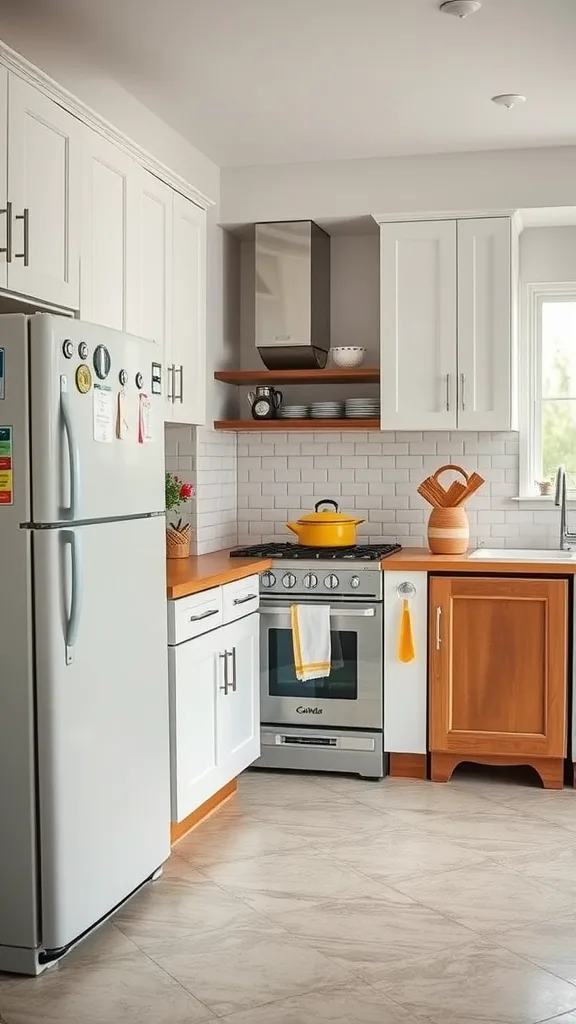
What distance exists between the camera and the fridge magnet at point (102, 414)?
10.2 ft

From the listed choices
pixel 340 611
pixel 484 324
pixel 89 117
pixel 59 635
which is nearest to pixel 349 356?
pixel 484 324

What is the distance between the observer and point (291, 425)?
5.35 m

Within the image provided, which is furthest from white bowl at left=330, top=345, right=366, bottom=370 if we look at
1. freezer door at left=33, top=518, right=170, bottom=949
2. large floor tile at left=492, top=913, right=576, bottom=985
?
large floor tile at left=492, top=913, right=576, bottom=985

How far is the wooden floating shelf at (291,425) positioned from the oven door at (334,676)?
0.93m

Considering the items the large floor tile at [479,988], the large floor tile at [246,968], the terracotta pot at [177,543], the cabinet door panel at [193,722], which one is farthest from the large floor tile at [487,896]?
the terracotta pot at [177,543]

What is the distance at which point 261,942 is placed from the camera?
3.18 meters

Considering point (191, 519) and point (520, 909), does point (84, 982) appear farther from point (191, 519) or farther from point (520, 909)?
point (191, 519)

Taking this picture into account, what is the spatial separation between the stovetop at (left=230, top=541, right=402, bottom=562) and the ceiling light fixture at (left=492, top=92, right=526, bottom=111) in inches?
74.3

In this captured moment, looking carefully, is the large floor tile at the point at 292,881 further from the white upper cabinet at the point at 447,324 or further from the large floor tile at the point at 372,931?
the white upper cabinet at the point at 447,324

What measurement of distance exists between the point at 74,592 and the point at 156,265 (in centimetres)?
179

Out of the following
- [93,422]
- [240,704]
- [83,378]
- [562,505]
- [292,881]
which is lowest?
[292,881]

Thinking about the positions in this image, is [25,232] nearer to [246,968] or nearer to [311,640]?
[246,968]

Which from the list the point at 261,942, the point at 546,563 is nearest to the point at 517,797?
the point at 546,563

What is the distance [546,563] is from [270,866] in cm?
174
